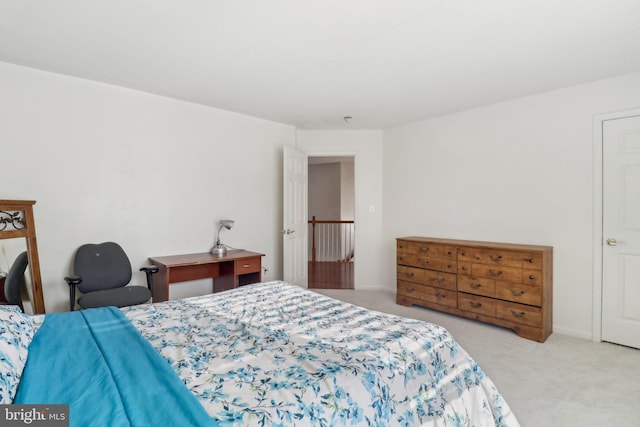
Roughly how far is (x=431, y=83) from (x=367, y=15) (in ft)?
4.49

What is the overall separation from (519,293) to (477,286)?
0.40 meters

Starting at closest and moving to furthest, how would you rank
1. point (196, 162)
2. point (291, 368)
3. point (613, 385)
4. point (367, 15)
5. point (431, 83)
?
point (291, 368)
point (367, 15)
point (613, 385)
point (431, 83)
point (196, 162)

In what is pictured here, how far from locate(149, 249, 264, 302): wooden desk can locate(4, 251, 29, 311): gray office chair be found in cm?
104

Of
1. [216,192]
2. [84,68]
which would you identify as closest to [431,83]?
[216,192]

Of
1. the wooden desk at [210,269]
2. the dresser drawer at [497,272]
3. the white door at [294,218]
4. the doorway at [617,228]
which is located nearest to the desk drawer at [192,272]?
the wooden desk at [210,269]

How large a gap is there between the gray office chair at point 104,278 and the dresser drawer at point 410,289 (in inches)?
115

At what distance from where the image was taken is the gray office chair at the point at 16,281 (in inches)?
98.6

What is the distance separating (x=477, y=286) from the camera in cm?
354

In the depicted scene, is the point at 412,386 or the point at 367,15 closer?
the point at 412,386

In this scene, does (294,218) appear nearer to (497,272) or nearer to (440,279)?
(440,279)

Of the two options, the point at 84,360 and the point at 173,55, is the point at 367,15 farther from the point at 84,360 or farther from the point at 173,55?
the point at 84,360

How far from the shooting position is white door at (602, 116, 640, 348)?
9.70 feet

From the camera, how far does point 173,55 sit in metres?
2.64

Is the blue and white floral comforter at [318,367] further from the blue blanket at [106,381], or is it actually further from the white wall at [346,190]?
the white wall at [346,190]
